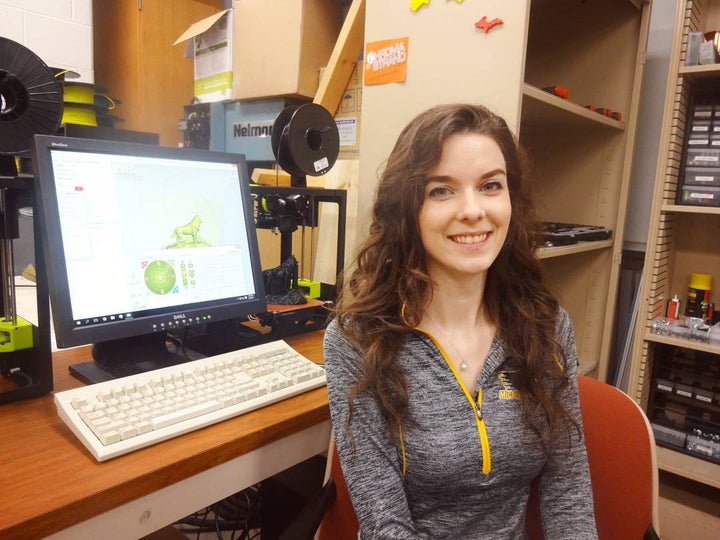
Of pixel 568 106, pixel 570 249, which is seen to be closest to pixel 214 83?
pixel 568 106

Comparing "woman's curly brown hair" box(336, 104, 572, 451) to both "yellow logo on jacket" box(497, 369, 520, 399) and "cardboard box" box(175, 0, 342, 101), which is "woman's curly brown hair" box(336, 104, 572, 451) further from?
"cardboard box" box(175, 0, 342, 101)

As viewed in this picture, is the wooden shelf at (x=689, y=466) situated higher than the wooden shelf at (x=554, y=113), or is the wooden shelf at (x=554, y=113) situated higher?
the wooden shelf at (x=554, y=113)

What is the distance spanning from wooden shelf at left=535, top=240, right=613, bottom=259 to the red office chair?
366 millimetres

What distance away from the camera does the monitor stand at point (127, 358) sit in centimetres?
100

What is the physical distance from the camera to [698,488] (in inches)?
73.6

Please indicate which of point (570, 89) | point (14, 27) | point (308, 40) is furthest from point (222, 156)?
point (14, 27)

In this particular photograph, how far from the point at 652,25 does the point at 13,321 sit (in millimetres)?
2202

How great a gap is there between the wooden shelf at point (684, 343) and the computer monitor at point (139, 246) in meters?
1.25

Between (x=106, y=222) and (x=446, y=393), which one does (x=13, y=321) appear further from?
(x=446, y=393)

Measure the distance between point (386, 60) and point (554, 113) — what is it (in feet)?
1.71

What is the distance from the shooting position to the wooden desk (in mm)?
648

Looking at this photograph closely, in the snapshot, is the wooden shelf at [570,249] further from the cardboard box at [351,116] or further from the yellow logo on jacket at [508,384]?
the cardboard box at [351,116]

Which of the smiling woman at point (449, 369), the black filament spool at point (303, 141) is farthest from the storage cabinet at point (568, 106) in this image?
the smiling woman at point (449, 369)

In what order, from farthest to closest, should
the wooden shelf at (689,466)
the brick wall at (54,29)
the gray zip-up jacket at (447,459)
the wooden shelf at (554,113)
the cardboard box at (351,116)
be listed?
the brick wall at (54,29) < the cardboard box at (351,116) < the wooden shelf at (689,466) < the wooden shelf at (554,113) < the gray zip-up jacket at (447,459)
